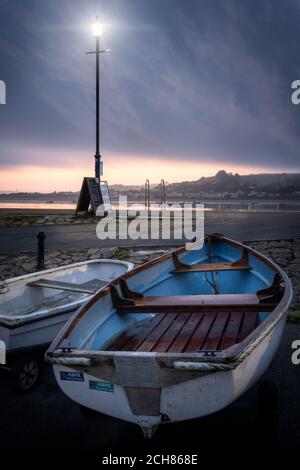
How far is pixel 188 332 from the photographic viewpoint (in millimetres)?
4520

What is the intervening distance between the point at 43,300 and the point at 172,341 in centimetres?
307

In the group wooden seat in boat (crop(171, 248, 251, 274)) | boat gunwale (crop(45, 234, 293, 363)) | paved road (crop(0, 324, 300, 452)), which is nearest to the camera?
boat gunwale (crop(45, 234, 293, 363))

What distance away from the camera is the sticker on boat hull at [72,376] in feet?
10.8

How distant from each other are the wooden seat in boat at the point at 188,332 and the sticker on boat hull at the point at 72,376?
0.95m

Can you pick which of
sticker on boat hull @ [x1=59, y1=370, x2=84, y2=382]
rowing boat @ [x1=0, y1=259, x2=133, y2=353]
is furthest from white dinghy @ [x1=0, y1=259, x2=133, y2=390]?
sticker on boat hull @ [x1=59, y1=370, x2=84, y2=382]

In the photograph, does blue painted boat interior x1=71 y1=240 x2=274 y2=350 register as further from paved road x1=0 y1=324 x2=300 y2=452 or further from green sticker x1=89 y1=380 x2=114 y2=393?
paved road x1=0 y1=324 x2=300 y2=452

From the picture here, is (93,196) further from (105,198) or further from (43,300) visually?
(43,300)

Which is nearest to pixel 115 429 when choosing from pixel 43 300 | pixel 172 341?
pixel 172 341

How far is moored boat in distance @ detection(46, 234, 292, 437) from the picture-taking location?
120 inches

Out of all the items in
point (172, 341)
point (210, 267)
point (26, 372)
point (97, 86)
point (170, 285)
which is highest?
point (97, 86)

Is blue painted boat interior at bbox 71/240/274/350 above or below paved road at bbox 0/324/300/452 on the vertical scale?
above

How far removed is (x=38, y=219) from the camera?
19750mm
